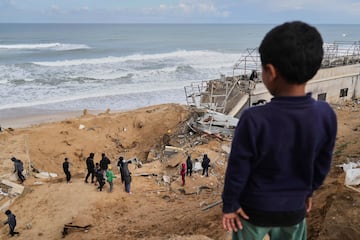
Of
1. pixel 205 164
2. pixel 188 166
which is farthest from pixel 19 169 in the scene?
pixel 205 164

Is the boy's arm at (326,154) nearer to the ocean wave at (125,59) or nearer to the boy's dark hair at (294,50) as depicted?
the boy's dark hair at (294,50)

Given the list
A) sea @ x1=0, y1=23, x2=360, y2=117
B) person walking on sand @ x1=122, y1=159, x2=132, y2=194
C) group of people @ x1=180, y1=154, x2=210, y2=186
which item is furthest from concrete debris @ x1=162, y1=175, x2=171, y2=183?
sea @ x1=0, y1=23, x2=360, y2=117

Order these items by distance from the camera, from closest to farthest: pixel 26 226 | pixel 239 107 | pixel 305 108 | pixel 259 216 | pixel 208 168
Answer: pixel 305 108 → pixel 259 216 → pixel 26 226 → pixel 208 168 → pixel 239 107

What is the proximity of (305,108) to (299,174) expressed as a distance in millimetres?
395

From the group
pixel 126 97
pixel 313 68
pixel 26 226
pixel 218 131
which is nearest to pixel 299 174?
pixel 313 68

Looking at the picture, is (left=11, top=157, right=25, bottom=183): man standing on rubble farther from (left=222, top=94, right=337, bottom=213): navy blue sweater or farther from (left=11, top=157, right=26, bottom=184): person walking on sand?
(left=222, top=94, right=337, bottom=213): navy blue sweater

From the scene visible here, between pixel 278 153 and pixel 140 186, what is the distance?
37.7 ft

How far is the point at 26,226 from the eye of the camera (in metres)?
10.9

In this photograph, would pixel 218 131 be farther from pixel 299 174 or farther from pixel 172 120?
pixel 299 174

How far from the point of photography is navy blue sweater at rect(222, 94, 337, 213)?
6.38ft

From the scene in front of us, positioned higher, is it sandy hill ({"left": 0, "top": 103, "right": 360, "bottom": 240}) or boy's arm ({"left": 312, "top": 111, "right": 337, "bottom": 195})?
boy's arm ({"left": 312, "top": 111, "right": 337, "bottom": 195})

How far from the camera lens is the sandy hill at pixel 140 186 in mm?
6871

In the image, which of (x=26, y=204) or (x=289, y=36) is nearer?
(x=289, y=36)

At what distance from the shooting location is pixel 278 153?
200 centimetres
